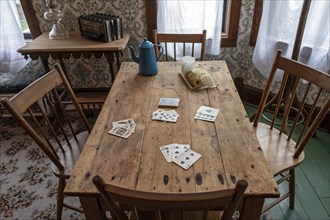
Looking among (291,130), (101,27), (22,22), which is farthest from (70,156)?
(22,22)

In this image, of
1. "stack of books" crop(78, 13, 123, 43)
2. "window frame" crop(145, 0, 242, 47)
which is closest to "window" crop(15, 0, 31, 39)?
"stack of books" crop(78, 13, 123, 43)

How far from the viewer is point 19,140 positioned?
7.75 ft

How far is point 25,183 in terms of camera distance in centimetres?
191

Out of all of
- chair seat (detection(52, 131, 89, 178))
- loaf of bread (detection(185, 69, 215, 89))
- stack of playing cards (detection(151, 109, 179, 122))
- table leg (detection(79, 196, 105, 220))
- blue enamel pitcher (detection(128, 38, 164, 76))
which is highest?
blue enamel pitcher (detection(128, 38, 164, 76))

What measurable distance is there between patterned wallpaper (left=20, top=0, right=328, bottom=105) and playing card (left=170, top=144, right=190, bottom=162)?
1735mm

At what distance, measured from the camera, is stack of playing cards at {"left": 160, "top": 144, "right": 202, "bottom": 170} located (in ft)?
3.18

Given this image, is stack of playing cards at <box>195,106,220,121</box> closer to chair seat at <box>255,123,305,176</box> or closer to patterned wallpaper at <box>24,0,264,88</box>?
chair seat at <box>255,123,305,176</box>

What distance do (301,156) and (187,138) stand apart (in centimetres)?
69

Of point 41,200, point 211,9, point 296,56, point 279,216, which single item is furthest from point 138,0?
point 279,216

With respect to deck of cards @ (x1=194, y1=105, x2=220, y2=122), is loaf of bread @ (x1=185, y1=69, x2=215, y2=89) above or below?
above

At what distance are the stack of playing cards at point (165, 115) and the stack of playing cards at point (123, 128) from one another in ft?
0.39

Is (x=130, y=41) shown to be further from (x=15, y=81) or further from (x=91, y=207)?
(x=91, y=207)

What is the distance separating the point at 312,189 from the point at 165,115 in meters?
1.28

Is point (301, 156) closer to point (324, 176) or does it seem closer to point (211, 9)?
A: point (324, 176)
